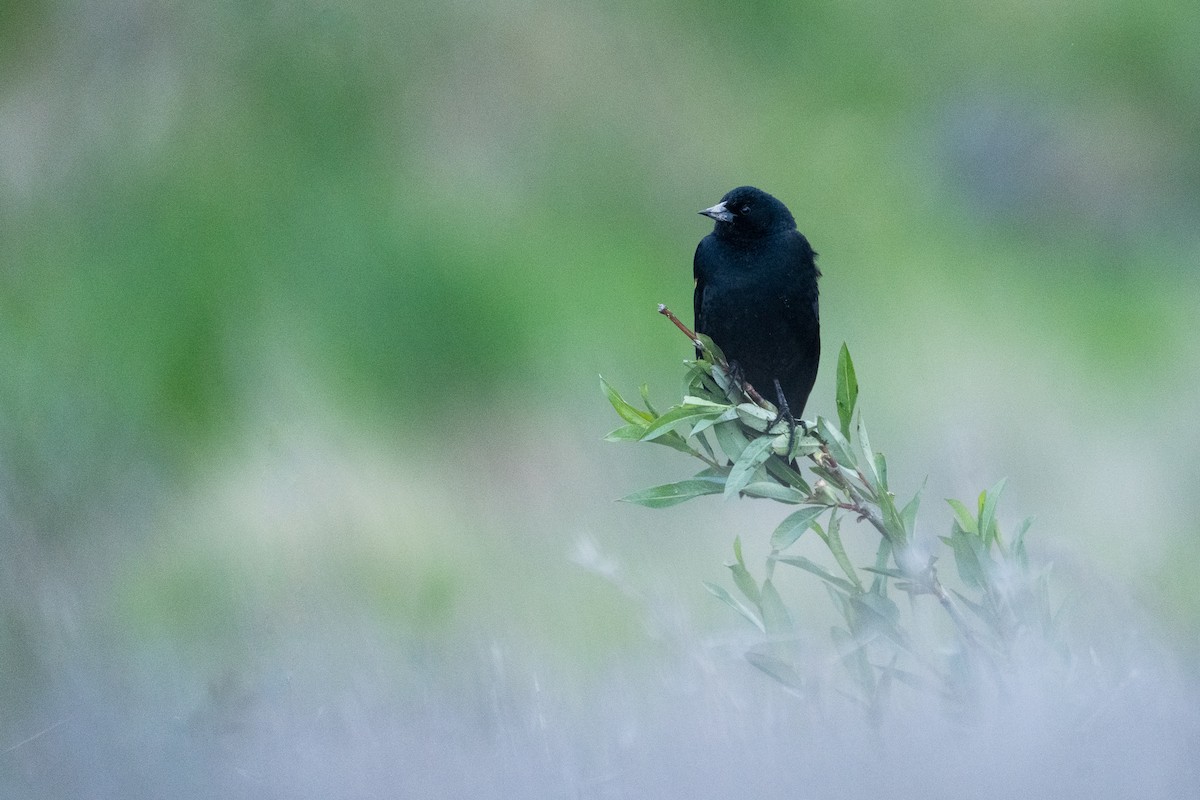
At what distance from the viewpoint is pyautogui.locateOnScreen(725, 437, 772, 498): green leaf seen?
0.69 meters

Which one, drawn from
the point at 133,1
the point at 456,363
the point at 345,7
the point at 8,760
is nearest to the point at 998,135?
the point at 456,363

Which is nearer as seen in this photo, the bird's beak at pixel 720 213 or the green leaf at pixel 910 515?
the green leaf at pixel 910 515

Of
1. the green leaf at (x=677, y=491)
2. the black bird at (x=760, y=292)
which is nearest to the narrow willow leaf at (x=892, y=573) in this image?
the green leaf at (x=677, y=491)

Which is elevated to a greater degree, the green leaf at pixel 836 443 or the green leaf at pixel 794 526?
the green leaf at pixel 836 443

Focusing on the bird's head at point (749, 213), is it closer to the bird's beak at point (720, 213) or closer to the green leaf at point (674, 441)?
the bird's beak at point (720, 213)

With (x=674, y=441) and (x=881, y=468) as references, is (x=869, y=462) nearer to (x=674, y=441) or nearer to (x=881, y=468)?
(x=881, y=468)

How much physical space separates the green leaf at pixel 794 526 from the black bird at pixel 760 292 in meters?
0.36

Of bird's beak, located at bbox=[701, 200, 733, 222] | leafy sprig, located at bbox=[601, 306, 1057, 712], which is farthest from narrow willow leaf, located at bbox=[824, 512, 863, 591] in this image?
bird's beak, located at bbox=[701, 200, 733, 222]

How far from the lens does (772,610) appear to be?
30.1 inches

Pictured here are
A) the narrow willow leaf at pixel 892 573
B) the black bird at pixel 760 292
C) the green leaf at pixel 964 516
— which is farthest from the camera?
the black bird at pixel 760 292

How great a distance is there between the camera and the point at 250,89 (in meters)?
1.53

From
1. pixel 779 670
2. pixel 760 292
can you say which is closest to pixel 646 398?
pixel 779 670

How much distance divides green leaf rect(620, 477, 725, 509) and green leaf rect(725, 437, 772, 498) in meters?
0.02

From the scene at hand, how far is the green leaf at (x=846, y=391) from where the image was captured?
29.7 inches
